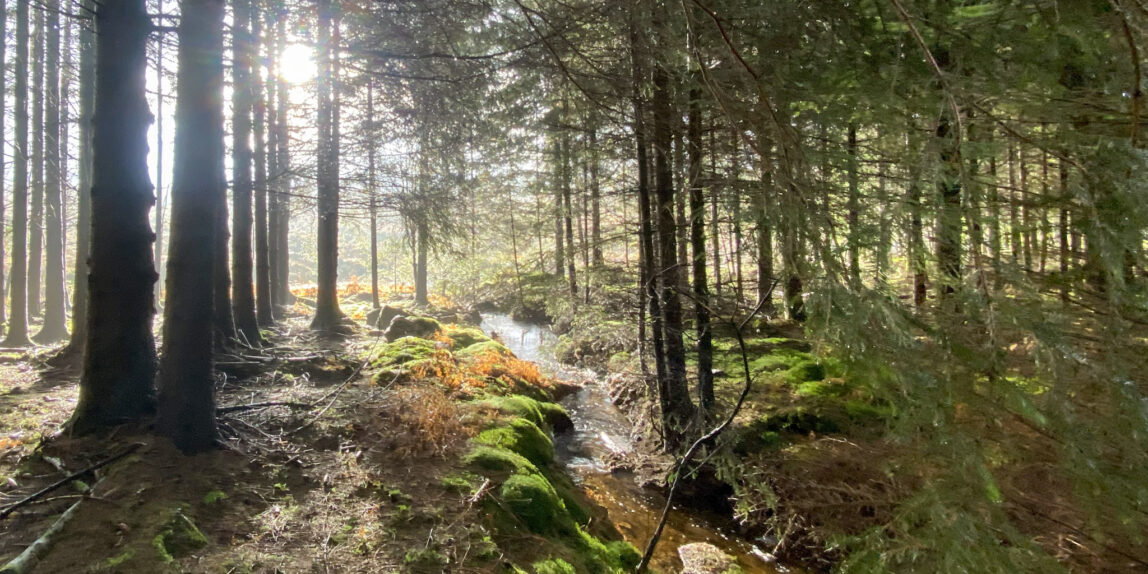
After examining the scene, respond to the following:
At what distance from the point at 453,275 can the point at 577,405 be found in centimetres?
1069

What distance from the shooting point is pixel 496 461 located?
15.4 ft

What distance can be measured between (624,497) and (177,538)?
14.7 feet

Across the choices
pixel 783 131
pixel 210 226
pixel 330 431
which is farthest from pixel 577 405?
pixel 783 131

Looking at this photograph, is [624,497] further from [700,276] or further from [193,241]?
[193,241]

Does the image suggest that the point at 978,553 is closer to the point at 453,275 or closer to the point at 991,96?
the point at 991,96

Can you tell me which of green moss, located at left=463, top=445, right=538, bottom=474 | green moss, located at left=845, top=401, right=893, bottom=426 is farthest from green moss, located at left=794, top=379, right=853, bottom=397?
green moss, located at left=463, top=445, right=538, bottom=474

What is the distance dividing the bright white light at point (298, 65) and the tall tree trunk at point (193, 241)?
1.12 m

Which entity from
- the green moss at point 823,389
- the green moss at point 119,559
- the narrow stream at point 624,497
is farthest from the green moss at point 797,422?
the green moss at point 119,559

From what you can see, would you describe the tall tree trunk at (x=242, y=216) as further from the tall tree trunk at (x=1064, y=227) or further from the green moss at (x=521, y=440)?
the tall tree trunk at (x=1064, y=227)

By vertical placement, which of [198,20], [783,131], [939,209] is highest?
[198,20]

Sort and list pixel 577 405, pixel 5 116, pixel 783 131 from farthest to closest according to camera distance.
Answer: pixel 5 116 → pixel 577 405 → pixel 783 131

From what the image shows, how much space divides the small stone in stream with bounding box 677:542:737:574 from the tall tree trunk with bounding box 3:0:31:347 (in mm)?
14427

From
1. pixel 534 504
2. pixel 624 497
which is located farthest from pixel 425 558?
pixel 624 497

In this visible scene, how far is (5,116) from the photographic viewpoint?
500 inches
